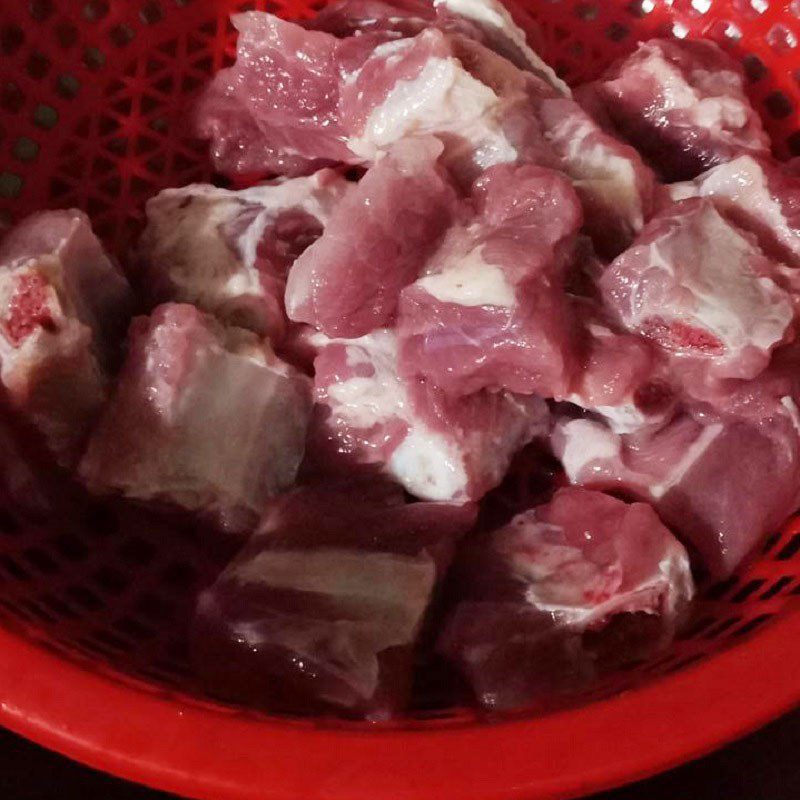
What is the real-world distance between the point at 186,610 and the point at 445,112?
3.12 ft

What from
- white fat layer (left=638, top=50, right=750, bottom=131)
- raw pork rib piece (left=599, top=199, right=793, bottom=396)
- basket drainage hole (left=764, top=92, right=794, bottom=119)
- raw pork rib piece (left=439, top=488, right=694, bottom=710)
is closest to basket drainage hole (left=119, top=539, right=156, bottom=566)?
raw pork rib piece (left=439, top=488, right=694, bottom=710)

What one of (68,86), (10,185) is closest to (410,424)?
(10,185)

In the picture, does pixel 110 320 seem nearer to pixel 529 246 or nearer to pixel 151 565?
pixel 151 565

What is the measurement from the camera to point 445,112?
1.64 m

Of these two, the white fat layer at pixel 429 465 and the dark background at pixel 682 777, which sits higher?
the white fat layer at pixel 429 465

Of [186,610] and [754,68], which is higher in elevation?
[754,68]

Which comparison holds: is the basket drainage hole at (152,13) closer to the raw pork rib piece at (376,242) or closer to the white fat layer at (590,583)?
the raw pork rib piece at (376,242)

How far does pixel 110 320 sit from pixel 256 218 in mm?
325

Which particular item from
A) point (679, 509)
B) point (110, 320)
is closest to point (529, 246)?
point (679, 509)

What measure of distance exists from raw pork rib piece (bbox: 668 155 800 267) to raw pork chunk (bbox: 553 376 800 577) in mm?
250

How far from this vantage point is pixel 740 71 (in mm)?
1986

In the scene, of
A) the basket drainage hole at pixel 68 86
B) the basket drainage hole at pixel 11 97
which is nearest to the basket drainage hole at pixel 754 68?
the basket drainage hole at pixel 68 86

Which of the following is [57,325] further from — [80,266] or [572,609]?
[572,609]

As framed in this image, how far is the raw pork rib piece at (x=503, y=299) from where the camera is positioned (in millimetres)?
1457
